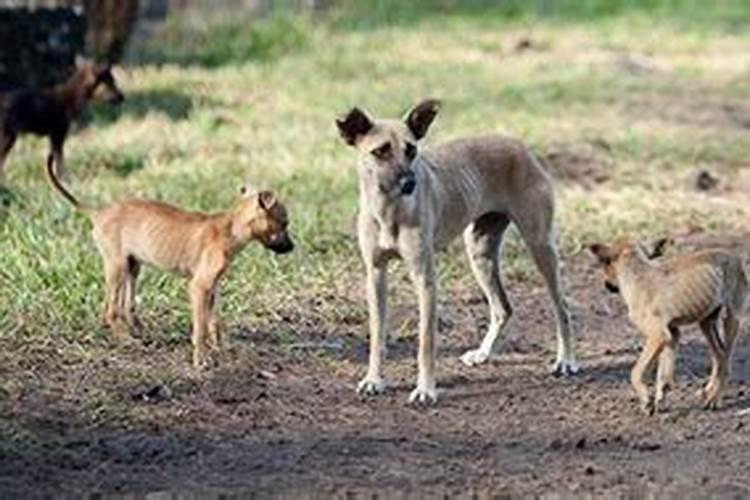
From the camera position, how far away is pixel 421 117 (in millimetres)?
9852

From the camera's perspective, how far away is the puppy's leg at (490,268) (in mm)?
10797

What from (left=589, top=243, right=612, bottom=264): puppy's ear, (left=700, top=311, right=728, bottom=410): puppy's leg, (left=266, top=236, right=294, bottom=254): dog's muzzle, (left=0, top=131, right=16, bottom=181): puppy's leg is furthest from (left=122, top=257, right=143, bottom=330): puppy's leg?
(left=0, top=131, right=16, bottom=181): puppy's leg

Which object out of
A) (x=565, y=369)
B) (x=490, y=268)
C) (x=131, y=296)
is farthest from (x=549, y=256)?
(x=131, y=296)

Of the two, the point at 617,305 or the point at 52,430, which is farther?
the point at 617,305

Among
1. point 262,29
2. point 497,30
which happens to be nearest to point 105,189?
point 262,29

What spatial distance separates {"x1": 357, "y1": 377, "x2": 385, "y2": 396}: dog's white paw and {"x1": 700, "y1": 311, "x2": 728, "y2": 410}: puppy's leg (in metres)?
1.44

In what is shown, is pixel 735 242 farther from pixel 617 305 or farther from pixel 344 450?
pixel 344 450

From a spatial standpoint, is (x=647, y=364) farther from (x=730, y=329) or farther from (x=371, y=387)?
(x=371, y=387)

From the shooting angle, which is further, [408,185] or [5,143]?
[5,143]

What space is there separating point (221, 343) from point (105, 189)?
5.07 metres

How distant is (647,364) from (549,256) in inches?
50.6

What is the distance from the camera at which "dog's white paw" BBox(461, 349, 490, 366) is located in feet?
35.0

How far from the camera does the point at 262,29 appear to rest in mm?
25875

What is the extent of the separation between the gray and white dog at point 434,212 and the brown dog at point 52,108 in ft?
19.2
